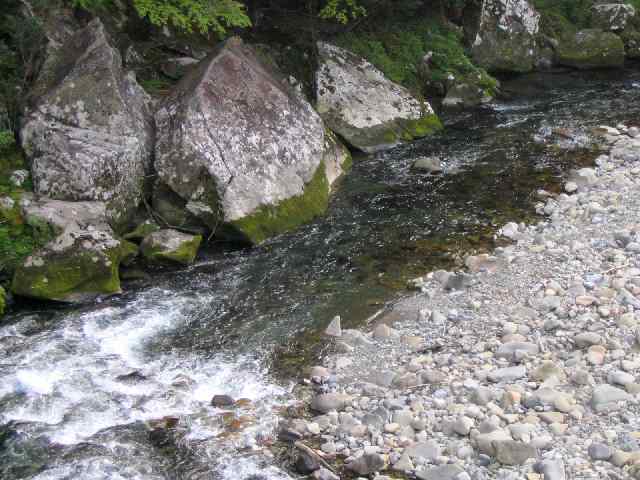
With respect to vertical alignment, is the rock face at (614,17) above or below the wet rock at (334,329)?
above

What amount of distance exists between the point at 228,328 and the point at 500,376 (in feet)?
11.0

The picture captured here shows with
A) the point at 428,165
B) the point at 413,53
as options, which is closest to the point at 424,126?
the point at 428,165

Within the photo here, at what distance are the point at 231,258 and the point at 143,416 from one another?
377cm

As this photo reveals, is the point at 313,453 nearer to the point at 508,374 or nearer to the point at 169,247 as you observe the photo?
the point at 508,374

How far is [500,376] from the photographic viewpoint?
6246mm

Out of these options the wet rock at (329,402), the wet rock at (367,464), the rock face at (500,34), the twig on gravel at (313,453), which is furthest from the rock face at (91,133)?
the rock face at (500,34)

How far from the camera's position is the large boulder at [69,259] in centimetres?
852

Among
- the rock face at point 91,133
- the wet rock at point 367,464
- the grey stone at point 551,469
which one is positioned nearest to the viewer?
the grey stone at point 551,469

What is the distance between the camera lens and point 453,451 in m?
5.43

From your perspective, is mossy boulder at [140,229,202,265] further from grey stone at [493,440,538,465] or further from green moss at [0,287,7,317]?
grey stone at [493,440,538,465]

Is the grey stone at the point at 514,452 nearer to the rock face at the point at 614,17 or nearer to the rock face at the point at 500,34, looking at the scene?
the rock face at the point at 500,34

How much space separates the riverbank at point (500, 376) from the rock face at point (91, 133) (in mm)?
4732

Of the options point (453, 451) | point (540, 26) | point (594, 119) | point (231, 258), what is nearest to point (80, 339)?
point (231, 258)

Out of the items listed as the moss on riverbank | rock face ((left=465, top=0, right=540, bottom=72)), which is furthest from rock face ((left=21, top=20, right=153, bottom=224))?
rock face ((left=465, top=0, right=540, bottom=72))
